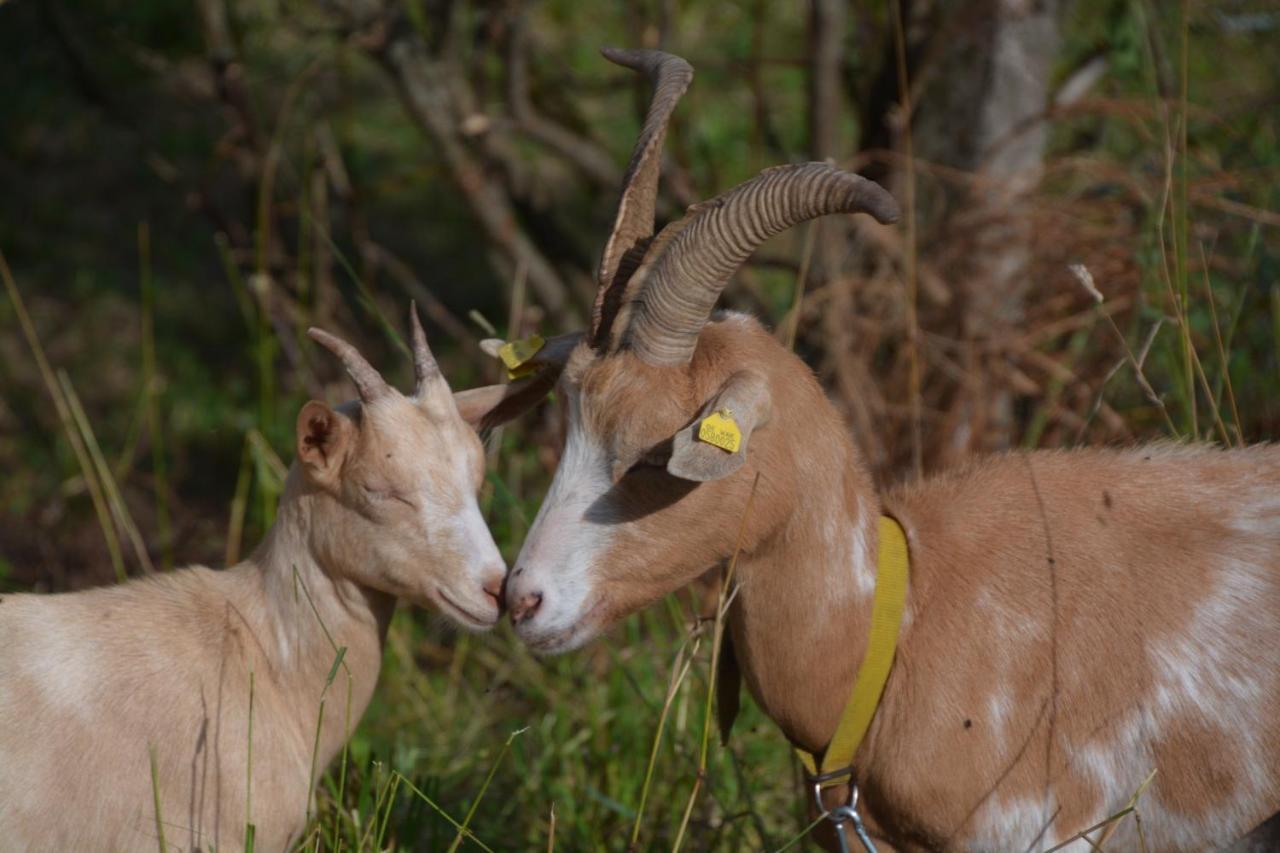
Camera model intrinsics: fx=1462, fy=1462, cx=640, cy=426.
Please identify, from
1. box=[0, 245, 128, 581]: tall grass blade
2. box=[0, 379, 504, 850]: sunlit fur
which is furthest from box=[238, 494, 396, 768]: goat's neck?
box=[0, 245, 128, 581]: tall grass blade

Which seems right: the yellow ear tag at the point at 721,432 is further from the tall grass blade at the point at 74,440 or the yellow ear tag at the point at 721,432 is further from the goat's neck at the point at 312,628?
the tall grass blade at the point at 74,440

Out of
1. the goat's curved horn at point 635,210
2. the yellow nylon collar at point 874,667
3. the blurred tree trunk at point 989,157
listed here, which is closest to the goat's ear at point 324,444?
the goat's curved horn at point 635,210

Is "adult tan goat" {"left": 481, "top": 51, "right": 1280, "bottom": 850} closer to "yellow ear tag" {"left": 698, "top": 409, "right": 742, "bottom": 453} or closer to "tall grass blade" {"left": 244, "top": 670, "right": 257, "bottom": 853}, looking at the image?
"yellow ear tag" {"left": 698, "top": 409, "right": 742, "bottom": 453}

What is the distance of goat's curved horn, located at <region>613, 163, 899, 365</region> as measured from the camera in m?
2.82

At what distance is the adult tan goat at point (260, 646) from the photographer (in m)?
3.09

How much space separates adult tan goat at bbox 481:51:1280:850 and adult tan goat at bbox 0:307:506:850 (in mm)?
318

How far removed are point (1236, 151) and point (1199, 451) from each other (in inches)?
123

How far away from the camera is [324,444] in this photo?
10.7 ft

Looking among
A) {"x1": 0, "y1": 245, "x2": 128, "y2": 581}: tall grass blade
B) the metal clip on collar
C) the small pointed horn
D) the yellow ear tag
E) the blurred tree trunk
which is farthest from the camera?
the blurred tree trunk

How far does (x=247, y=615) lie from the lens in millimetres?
3387

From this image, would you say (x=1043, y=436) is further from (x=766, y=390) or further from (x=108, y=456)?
(x=108, y=456)

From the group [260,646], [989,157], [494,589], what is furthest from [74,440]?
[989,157]

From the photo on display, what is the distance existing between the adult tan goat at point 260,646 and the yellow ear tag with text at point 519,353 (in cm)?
13

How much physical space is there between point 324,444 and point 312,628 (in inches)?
16.8
